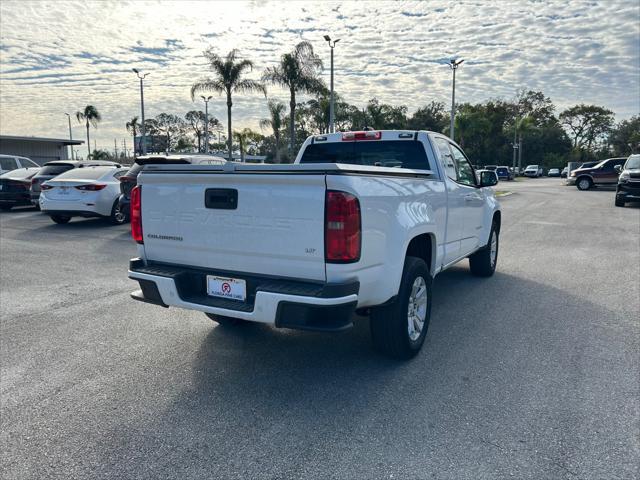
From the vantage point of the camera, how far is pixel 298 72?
3127 cm

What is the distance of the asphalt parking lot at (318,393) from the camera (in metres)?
2.83

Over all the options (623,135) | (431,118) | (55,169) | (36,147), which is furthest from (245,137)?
(623,135)

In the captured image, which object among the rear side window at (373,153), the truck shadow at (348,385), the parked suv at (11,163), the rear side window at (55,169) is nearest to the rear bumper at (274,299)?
the truck shadow at (348,385)

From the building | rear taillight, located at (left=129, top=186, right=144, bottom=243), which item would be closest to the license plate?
rear taillight, located at (left=129, top=186, right=144, bottom=243)

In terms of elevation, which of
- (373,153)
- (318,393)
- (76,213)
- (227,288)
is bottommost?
(318,393)

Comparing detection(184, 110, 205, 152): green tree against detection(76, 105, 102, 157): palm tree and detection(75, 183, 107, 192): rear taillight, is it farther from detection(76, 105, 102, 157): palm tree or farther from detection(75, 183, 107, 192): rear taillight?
detection(75, 183, 107, 192): rear taillight

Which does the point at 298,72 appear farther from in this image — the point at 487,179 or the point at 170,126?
the point at 170,126

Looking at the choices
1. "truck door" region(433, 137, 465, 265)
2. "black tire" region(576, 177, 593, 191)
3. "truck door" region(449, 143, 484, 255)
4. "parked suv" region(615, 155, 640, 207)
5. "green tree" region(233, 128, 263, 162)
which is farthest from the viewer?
"green tree" region(233, 128, 263, 162)

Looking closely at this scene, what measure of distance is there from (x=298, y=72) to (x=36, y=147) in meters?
27.6

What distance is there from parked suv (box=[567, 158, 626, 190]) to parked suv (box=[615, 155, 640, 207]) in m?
11.4

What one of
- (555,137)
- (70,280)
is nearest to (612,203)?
(70,280)

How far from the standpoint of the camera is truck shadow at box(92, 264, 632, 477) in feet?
10.0

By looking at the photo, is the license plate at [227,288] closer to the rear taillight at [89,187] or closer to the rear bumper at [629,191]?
the rear taillight at [89,187]

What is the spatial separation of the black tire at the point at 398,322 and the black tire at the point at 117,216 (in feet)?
33.3
